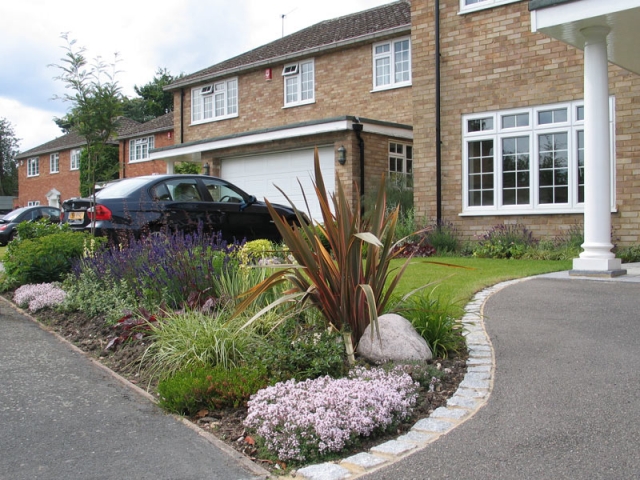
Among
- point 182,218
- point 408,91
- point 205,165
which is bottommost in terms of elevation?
point 182,218

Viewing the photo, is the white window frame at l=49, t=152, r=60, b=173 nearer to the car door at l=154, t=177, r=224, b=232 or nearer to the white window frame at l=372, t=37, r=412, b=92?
the white window frame at l=372, t=37, r=412, b=92

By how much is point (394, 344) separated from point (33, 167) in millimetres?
A: 45313

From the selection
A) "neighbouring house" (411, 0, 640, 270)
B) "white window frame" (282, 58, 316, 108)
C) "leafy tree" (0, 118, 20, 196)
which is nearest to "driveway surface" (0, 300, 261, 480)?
Result: "neighbouring house" (411, 0, 640, 270)

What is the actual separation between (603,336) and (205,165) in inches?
626

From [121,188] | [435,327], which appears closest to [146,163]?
[121,188]

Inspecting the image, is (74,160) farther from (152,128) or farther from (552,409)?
(552,409)

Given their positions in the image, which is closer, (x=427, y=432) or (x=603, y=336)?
(x=427, y=432)

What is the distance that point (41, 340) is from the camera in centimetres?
608

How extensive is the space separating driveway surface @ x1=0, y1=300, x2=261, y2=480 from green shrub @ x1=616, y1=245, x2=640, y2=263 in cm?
955

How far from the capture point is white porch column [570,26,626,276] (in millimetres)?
8977

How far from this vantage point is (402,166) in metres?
17.8

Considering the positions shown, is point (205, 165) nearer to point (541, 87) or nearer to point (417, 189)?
point (417, 189)

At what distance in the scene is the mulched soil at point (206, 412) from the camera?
142 inches

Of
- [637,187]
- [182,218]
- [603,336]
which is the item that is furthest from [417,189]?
[603,336]
